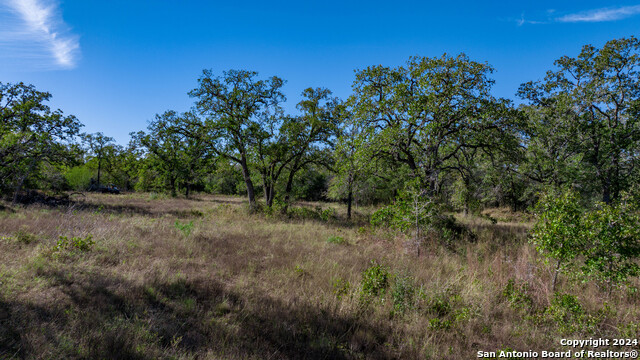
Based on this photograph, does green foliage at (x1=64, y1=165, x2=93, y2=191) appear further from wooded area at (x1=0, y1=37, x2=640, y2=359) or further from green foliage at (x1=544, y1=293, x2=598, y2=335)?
green foliage at (x1=544, y1=293, x2=598, y2=335)

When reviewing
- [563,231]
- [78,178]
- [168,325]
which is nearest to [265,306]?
[168,325]

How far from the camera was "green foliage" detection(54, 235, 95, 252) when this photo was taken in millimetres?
6273

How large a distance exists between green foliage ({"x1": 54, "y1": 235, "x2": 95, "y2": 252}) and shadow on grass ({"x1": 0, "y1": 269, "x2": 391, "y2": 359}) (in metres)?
1.49

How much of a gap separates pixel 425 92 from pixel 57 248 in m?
13.9

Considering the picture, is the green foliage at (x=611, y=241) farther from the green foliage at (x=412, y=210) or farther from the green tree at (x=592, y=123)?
the green tree at (x=592, y=123)

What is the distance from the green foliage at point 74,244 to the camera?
20.6 ft

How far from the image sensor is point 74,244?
258 inches

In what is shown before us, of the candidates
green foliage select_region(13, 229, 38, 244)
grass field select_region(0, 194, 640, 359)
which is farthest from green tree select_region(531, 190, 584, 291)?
green foliage select_region(13, 229, 38, 244)

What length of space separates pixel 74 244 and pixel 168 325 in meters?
4.82

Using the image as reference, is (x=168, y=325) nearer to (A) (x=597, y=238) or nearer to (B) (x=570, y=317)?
(B) (x=570, y=317)

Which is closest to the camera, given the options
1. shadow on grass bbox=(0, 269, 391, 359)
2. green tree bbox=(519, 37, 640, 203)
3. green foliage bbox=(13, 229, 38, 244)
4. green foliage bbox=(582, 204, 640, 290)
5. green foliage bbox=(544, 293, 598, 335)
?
shadow on grass bbox=(0, 269, 391, 359)

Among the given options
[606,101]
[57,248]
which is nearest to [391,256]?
[57,248]

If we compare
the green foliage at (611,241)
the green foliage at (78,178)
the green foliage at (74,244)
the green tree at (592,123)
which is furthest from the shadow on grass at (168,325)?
the green foliage at (78,178)

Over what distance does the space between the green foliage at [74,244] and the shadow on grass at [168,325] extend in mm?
1485
